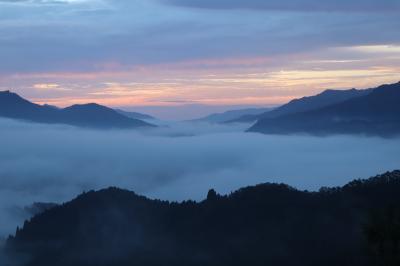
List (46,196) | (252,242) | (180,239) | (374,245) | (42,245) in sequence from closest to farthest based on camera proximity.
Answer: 1. (374,245)
2. (252,242)
3. (180,239)
4. (42,245)
5. (46,196)

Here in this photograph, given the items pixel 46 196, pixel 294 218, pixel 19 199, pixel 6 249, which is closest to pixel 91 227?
pixel 6 249

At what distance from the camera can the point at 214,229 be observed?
71.1 metres

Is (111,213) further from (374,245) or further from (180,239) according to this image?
(374,245)

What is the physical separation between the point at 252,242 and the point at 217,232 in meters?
5.61

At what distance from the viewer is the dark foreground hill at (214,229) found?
62531 mm

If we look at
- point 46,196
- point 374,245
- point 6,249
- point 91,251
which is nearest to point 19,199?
point 46,196

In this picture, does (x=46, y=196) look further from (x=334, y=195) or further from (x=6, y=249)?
(x=334, y=195)

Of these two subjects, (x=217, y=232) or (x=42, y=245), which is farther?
(x=42, y=245)

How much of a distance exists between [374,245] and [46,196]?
158 metres

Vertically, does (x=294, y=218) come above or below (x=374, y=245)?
below

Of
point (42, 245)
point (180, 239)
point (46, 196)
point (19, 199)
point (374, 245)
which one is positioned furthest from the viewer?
point (46, 196)

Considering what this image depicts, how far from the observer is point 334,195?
7244 cm

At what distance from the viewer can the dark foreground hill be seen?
62531 mm

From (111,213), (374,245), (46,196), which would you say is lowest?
(46,196)
